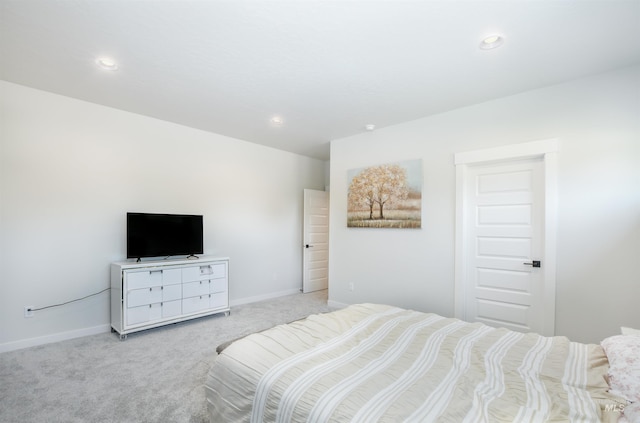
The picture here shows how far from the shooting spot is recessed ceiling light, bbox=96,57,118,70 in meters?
2.44

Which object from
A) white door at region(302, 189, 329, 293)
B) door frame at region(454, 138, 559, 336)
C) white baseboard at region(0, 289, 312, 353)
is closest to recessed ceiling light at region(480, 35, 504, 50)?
door frame at region(454, 138, 559, 336)

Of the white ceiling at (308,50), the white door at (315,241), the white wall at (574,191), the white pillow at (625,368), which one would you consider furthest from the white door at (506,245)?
Result: the white door at (315,241)

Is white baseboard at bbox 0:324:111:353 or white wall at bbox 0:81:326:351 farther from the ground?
white wall at bbox 0:81:326:351

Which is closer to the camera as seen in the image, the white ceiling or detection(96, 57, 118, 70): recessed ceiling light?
the white ceiling

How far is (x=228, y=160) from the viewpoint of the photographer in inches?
184

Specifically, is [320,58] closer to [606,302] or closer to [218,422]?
[218,422]

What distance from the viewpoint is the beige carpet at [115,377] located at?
6.44ft

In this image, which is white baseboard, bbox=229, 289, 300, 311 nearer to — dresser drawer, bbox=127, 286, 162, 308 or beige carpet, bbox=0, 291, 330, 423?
beige carpet, bbox=0, 291, 330, 423

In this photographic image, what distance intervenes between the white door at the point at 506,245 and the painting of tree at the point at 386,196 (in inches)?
24.8

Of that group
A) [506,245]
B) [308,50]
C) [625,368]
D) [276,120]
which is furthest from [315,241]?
[625,368]

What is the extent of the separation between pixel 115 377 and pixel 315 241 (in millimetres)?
3728

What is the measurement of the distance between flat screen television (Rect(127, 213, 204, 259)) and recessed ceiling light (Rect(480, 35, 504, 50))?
368cm

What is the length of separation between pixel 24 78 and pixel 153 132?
125cm

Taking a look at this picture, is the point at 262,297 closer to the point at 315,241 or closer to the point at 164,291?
the point at 315,241
